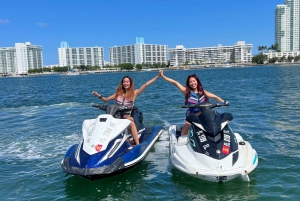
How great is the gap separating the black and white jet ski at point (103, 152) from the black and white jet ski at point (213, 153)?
0.91m

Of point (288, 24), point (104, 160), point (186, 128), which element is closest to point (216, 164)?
point (104, 160)

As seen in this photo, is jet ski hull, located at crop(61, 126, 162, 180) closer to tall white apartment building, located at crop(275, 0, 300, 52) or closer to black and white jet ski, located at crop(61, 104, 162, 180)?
black and white jet ski, located at crop(61, 104, 162, 180)

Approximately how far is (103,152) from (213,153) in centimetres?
188

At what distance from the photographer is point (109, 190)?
5.41 metres

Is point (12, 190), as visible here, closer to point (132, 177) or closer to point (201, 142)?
point (132, 177)

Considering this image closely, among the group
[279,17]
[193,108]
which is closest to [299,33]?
[279,17]

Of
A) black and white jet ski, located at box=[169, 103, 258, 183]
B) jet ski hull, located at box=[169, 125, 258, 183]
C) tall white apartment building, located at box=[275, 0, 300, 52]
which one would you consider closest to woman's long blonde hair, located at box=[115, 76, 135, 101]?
black and white jet ski, located at box=[169, 103, 258, 183]

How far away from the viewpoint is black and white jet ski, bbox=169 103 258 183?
4.94 metres

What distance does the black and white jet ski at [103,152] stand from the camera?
5.21m

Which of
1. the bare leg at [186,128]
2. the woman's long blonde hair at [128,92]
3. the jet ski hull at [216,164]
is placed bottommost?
the jet ski hull at [216,164]

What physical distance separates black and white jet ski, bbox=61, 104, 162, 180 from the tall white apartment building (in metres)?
210

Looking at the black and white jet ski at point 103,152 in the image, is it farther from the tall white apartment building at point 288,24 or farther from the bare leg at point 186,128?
the tall white apartment building at point 288,24

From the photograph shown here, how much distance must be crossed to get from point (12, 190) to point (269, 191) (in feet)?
15.0

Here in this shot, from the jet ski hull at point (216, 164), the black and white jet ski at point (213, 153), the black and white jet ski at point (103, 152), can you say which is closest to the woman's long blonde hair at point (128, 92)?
the black and white jet ski at point (103, 152)
